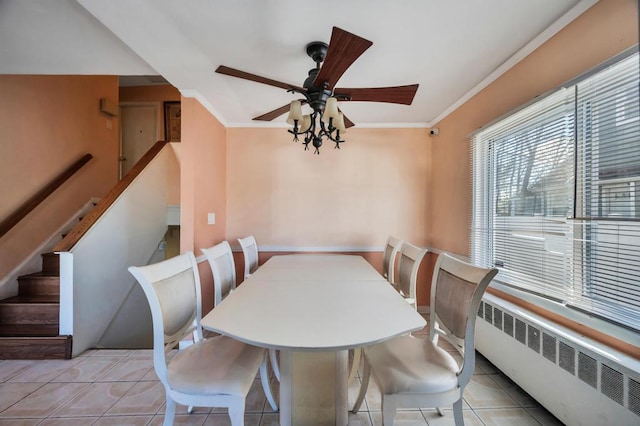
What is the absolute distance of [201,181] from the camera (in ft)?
8.14

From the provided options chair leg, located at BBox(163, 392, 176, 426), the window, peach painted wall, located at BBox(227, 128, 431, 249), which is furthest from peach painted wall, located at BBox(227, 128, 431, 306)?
chair leg, located at BBox(163, 392, 176, 426)

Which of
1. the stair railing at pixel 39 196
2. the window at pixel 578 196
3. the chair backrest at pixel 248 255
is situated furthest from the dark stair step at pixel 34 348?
the window at pixel 578 196

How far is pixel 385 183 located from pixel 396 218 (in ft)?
1.55

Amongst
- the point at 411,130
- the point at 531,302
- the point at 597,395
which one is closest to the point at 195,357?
the point at 597,395

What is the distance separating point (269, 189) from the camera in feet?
10.2

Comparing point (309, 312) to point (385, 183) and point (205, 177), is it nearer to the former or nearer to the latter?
point (205, 177)

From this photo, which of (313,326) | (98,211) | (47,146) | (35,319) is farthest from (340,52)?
(47,146)

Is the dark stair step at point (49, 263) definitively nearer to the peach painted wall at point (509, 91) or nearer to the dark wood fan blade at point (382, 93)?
the dark wood fan blade at point (382, 93)

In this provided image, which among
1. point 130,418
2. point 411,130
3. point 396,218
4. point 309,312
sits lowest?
point 130,418

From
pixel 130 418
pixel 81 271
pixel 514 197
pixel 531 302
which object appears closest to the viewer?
pixel 130 418

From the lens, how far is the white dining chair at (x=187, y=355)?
1047 mm

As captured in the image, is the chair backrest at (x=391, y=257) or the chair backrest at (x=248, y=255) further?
the chair backrest at (x=248, y=255)

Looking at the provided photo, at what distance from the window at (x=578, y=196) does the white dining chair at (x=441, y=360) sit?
26.7 inches

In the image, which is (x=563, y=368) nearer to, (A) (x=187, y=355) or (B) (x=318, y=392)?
(B) (x=318, y=392)
